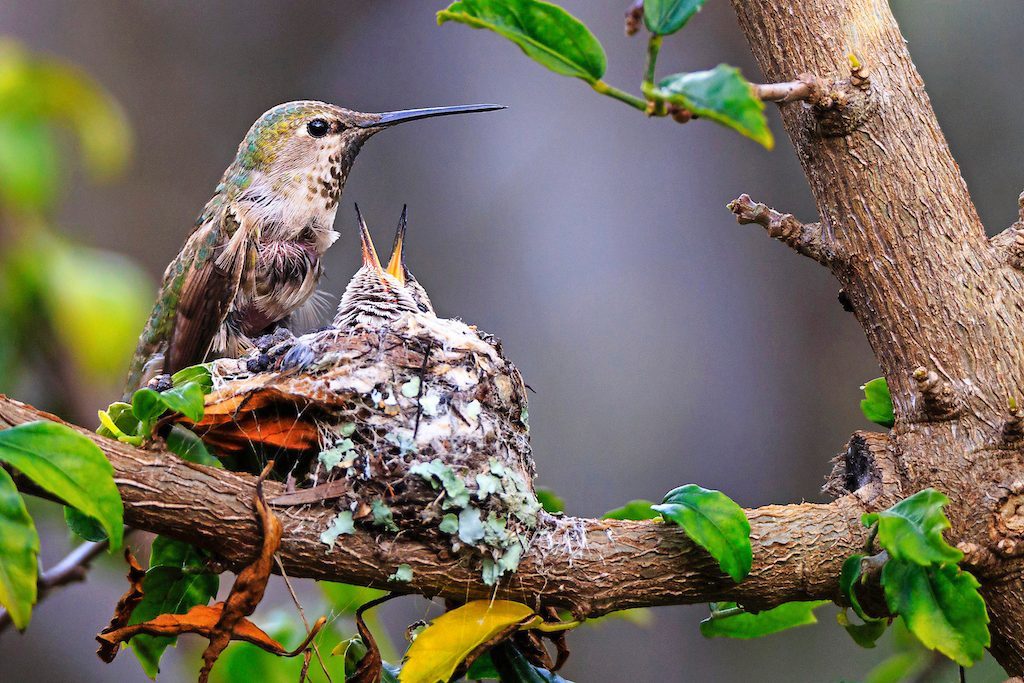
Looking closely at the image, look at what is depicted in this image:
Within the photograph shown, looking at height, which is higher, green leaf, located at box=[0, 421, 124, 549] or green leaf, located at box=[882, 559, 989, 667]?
green leaf, located at box=[0, 421, 124, 549]

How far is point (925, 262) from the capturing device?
1.57m

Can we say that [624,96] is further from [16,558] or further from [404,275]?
[404,275]

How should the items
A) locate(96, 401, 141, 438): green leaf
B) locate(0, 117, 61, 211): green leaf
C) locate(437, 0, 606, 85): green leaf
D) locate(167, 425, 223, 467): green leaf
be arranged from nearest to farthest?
1. locate(437, 0, 606, 85): green leaf
2. locate(96, 401, 141, 438): green leaf
3. locate(167, 425, 223, 467): green leaf
4. locate(0, 117, 61, 211): green leaf

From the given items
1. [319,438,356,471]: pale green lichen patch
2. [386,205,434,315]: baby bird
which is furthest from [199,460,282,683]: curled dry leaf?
[386,205,434,315]: baby bird

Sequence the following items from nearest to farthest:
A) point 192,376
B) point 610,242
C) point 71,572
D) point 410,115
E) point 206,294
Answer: point 192,376
point 71,572
point 206,294
point 410,115
point 610,242

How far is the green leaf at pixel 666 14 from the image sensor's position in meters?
1.12

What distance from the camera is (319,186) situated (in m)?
2.83

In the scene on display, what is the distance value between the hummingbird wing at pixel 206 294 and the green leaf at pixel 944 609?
1881 mm

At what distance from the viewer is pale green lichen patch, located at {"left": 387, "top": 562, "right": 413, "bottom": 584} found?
154 cm

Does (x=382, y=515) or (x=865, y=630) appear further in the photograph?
(x=865, y=630)

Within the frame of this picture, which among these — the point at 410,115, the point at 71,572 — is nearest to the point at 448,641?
the point at 71,572

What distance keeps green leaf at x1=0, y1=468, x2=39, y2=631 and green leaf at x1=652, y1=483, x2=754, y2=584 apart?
863 mm

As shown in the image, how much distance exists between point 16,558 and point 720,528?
948 mm

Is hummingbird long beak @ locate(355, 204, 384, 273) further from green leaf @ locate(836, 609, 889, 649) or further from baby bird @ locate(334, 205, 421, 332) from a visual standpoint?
green leaf @ locate(836, 609, 889, 649)
